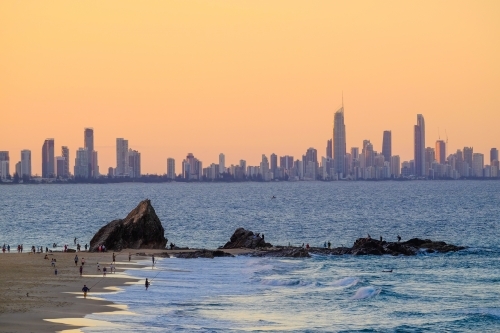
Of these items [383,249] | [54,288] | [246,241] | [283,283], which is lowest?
[283,283]

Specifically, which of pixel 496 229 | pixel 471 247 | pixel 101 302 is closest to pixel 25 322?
pixel 101 302

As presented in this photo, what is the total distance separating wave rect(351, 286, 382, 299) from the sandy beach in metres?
16.7

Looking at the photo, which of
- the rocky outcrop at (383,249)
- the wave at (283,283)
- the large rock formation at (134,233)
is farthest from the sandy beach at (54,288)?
the rocky outcrop at (383,249)

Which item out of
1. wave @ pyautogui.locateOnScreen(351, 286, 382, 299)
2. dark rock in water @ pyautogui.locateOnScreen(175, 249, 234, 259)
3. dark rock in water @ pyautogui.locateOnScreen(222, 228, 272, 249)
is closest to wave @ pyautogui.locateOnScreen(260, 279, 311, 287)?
wave @ pyautogui.locateOnScreen(351, 286, 382, 299)

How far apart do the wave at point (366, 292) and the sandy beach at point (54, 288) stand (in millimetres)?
16659

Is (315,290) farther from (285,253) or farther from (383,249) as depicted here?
(383,249)

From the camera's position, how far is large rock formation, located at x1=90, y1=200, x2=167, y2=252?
87.1 m

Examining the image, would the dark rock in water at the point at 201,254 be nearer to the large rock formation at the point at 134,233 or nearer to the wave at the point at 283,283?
the large rock formation at the point at 134,233

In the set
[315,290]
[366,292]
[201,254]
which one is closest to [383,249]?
[201,254]

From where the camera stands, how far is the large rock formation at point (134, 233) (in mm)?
87062

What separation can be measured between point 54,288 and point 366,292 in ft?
70.5

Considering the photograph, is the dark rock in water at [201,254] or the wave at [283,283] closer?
the wave at [283,283]

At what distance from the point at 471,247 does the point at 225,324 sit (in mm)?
54908

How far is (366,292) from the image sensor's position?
58.9m
